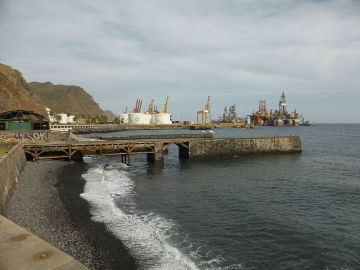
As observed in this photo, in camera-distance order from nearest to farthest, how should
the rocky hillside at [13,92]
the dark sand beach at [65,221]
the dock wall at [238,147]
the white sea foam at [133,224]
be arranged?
the dark sand beach at [65,221]
the white sea foam at [133,224]
the dock wall at [238,147]
the rocky hillside at [13,92]

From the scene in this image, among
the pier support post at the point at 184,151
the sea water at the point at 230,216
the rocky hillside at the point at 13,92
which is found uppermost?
the rocky hillside at the point at 13,92

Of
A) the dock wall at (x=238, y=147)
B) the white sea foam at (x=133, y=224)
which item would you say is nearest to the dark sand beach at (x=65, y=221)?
the white sea foam at (x=133, y=224)

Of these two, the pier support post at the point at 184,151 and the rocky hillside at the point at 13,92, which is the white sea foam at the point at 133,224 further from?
the rocky hillside at the point at 13,92

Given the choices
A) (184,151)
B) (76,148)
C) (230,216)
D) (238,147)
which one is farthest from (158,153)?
(230,216)

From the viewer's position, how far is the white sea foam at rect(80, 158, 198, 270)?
1246cm

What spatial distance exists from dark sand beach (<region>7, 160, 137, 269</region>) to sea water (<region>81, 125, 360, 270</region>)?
869 millimetres

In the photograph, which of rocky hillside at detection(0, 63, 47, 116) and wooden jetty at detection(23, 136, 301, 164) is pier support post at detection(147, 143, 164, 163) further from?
rocky hillside at detection(0, 63, 47, 116)

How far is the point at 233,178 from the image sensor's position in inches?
1217

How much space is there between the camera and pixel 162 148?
40688 mm

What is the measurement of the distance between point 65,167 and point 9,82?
95.8 m

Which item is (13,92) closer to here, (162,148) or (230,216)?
(162,148)

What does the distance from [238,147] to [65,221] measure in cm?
3802

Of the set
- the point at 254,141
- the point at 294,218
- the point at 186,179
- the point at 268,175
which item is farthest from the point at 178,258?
the point at 254,141

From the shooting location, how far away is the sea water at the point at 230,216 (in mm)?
13000
